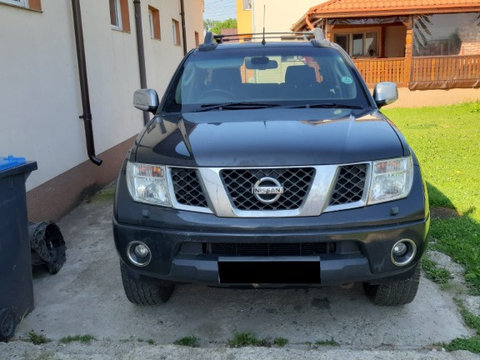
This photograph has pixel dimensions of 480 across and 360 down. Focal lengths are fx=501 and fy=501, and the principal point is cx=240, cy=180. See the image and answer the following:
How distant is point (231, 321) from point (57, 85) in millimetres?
3565

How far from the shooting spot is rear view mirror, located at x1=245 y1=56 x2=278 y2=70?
4105mm

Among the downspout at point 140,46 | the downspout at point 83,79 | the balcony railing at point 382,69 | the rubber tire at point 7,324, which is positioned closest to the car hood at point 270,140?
the rubber tire at point 7,324

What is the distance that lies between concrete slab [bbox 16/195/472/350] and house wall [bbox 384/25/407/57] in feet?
60.5

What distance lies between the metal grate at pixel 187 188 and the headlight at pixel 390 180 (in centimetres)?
90

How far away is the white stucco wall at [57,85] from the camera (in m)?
4.52

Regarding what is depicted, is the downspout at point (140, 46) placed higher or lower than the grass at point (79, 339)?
higher

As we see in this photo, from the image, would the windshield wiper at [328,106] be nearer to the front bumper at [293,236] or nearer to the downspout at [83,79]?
the front bumper at [293,236]

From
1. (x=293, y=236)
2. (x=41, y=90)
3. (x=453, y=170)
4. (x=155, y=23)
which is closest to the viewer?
(x=293, y=236)

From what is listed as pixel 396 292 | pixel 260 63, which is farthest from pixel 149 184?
pixel 260 63

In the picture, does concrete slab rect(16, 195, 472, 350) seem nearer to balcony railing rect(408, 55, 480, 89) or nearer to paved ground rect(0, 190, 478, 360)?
paved ground rect(0, 190, 478, 360)

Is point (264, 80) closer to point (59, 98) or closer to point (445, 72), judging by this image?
point (59, 98)

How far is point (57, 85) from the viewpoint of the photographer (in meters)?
5.45

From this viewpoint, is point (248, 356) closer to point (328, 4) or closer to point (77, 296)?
point (77, 296)

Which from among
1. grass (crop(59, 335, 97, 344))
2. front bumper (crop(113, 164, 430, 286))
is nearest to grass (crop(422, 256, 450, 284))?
front bumper (crop(113, 164, 430, 286))
